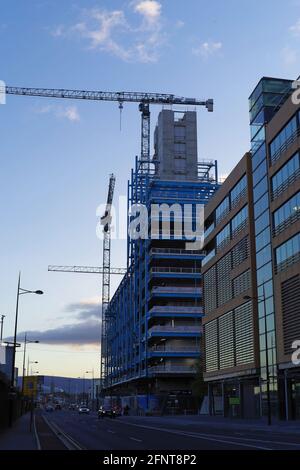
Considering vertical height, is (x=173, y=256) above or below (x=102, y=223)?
below

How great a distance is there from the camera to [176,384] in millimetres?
106625

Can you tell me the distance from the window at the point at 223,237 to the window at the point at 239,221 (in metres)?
2.08

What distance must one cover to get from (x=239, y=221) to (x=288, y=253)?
589 inches

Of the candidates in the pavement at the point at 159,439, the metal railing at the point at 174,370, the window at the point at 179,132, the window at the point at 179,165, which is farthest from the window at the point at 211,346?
the window at the point at 179,132

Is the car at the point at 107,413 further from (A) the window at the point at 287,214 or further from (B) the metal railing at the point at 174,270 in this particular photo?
(A) the window at the point at 287,214

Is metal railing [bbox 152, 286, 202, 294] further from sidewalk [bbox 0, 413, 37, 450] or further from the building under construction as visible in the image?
sidewalk [bbox 0, 413, 37, 450]

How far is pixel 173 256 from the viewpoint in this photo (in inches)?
4318
